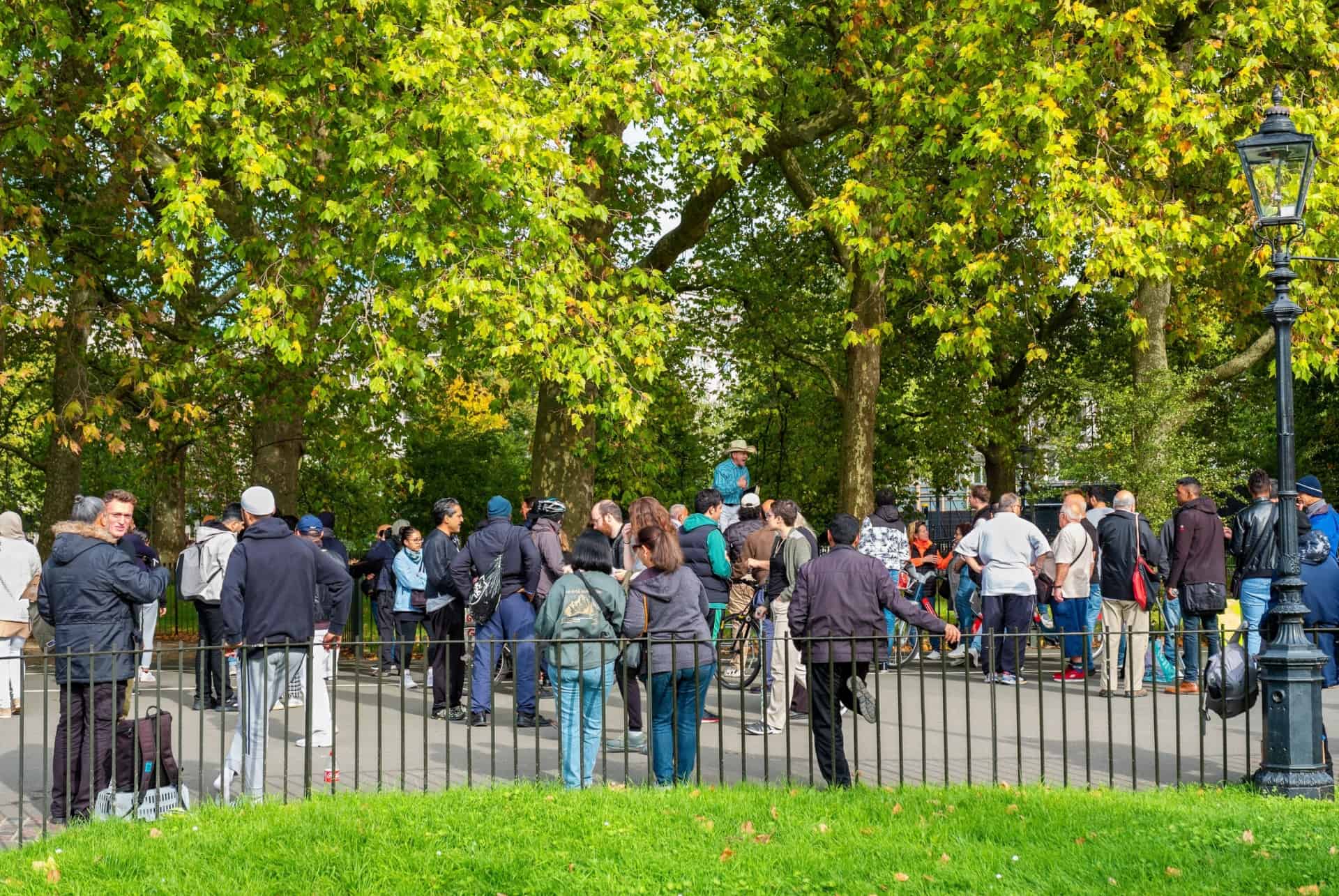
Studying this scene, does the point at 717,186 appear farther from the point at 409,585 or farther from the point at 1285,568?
the point at 1285,568

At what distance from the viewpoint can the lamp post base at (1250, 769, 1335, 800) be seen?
27.5 feet

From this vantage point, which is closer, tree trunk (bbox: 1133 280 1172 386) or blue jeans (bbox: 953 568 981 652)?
blue jeans (bbox: 953 568 981 652)

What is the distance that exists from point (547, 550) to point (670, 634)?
367 centimetres

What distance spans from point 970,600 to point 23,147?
1244 centimetres

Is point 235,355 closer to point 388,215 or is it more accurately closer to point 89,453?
point 388,215

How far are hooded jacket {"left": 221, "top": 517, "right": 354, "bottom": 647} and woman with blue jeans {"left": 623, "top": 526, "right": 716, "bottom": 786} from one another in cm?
205

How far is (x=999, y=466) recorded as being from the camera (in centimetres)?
3288

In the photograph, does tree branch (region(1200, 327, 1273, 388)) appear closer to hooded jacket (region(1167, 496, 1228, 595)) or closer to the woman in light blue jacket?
hooded jacket (region(1167, 496, 1228, 595))

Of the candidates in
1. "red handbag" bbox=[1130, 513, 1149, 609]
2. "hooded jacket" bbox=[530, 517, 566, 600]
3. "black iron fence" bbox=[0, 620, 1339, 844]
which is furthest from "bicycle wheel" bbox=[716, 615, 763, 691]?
"red handbag" bbox=[1130, 513, 1149, 609]

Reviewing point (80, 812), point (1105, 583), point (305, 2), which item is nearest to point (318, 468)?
point (305, 2)

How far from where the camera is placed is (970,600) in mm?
16562

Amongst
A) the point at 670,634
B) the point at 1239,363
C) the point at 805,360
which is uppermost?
the point at 805,360

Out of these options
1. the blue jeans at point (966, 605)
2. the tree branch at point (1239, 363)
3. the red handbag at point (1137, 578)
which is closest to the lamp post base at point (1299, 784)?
the red handbag at point (1137, 578)

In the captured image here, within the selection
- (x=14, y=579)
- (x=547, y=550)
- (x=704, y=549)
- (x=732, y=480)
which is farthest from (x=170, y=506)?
(x=704, y=549)
